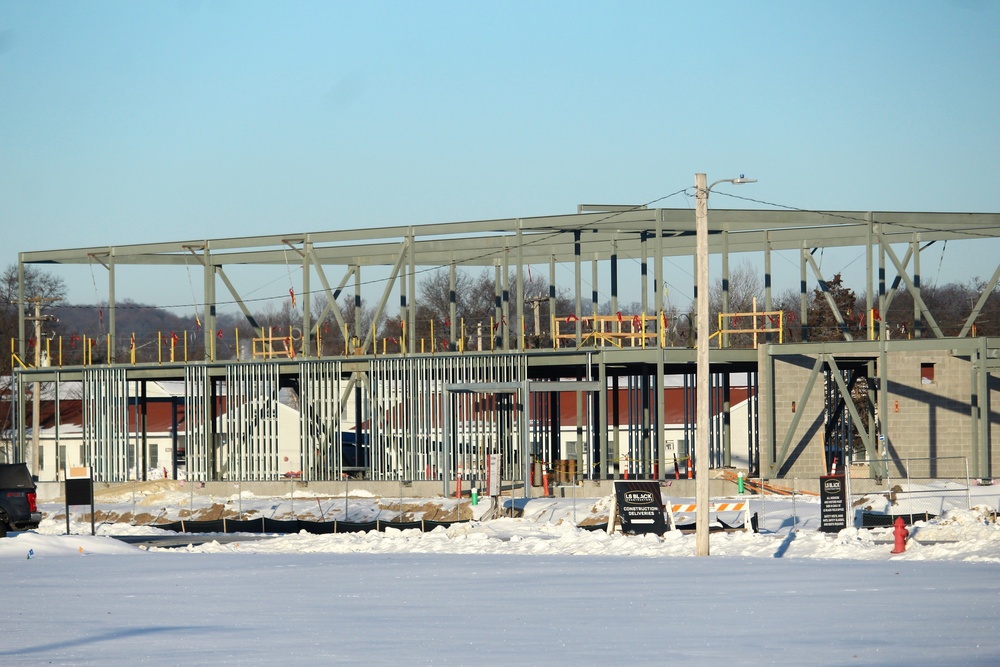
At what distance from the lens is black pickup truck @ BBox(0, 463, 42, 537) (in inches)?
1167

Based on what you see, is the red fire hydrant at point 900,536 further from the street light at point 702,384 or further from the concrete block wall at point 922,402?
the concrete block wall at point 922,402

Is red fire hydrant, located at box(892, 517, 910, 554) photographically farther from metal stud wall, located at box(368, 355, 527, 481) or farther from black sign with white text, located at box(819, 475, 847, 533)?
metal stud wall, located at box(368, 355, 527, 481)

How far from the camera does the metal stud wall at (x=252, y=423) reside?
49.3 meters

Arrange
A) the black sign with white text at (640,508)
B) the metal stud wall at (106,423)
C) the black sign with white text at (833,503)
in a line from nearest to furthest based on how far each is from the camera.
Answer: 1. the black sign with white text at (833,503)
2. the black sign with white text at (640,508)
3. the metal stud wall at (106,423)

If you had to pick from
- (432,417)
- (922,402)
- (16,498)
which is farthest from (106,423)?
(922,402)

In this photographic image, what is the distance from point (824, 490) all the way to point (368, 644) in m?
15.3

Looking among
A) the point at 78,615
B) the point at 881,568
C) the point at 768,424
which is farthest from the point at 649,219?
the point at 78,615

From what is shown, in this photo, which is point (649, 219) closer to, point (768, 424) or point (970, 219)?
point (768, 424)

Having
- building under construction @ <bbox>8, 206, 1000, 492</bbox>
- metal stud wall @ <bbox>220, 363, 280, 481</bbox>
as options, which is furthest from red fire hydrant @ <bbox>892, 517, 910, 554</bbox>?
metal stud wall @ <bbox>220, 363, 280, 481</bbox>

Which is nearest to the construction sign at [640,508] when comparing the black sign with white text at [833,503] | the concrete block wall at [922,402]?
the black sign with white text at [833,503]

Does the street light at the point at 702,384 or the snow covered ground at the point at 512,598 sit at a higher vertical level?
the street light at the point at 702,384

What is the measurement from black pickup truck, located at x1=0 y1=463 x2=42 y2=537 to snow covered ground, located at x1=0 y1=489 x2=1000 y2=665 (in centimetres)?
163

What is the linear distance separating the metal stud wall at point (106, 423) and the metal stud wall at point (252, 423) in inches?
166

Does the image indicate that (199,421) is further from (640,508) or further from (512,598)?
(512,598)
